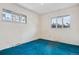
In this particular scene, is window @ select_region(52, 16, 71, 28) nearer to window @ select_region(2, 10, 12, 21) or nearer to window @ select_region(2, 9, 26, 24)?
window @ select_region(2, 9, 26, 24)

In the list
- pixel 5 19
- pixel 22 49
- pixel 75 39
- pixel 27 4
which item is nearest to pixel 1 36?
pixel 5 19

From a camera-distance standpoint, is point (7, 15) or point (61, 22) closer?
point (7, 15)

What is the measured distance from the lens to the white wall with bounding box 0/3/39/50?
4.94 ft

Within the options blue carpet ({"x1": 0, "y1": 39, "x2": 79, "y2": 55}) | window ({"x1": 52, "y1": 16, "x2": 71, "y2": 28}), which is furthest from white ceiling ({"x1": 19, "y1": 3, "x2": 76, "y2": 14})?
blue carpet ({"x1": 0, "y1": 39, "x2": 79, "y2": 55})

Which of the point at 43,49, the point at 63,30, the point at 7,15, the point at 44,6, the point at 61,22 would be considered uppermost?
the point at 44,6

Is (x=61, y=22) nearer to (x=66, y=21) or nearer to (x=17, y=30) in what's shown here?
(x=66, y=21)

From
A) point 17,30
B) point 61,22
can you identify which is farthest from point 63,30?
point 17,30

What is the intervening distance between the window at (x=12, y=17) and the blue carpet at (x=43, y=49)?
497mm

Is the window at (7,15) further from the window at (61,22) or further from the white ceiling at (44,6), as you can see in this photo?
the window at (61,22)

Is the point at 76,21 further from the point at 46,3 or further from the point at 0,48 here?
the point at 0,48

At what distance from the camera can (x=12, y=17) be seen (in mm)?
1572

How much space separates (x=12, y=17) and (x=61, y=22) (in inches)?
37.9

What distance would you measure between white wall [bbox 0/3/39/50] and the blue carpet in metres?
0.10

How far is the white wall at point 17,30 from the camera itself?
1.51 metres
